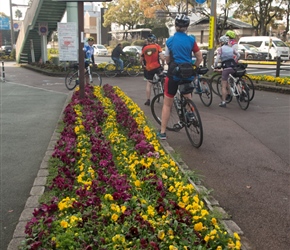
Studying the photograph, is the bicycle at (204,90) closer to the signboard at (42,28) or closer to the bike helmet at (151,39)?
the bike helmet at (151,39)

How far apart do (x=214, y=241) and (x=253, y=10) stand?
1617 inches

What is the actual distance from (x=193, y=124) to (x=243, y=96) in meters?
3.46

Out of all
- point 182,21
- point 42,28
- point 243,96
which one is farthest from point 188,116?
point 42,28

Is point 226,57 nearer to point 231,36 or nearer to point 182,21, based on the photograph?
point 231,36

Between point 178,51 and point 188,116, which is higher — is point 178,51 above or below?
above

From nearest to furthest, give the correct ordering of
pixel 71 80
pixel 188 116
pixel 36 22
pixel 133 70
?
pixel 188 116 → pixel 71 80 → pixel 133 70 → pixel 36 22

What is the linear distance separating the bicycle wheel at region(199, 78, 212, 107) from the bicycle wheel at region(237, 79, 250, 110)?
802 mm

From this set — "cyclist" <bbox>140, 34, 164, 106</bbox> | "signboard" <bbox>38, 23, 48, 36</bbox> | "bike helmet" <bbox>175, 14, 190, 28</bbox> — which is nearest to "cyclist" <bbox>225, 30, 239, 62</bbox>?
"cyclist" <bbox>140, 34, 164, 106</bbox>

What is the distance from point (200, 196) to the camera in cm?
352

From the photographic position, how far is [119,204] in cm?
310

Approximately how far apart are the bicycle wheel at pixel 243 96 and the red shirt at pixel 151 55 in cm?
198

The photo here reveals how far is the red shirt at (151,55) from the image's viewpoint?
839 cm

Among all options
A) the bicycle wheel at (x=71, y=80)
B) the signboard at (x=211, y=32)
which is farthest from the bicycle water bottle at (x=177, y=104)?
the signboard at (x=211, y=32)

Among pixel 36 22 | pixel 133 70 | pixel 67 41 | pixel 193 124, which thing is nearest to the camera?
pixel 193 124
